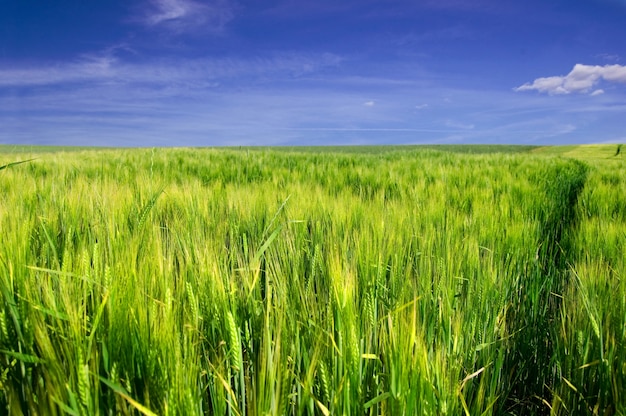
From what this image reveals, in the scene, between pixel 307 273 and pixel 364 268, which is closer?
pixel 364 268

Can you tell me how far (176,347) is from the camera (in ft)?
2.15

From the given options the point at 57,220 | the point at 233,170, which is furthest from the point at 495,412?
the point at 233,170

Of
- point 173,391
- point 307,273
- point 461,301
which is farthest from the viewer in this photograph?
point 307,273

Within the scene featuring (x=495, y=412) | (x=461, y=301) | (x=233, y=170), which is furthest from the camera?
(x=233, y=170)

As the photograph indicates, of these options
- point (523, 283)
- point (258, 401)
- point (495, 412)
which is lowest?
point (495, 412)

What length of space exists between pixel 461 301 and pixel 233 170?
3911 mm

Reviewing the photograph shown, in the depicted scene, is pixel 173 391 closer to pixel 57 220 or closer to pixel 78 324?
pixel 78 324

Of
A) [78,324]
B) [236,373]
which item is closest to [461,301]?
[236,373]

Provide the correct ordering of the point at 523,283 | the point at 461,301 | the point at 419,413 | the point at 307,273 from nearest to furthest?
the point at 419,413, the point at 461,301, the point at 307,273, the point at 523,283

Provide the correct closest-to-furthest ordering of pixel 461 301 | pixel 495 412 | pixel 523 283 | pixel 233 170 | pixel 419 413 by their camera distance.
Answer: pixel 419 413, pixel 495 412, pixel 461 301, pixel 523 283, pixel 233 170

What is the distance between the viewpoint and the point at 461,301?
1.23 meters

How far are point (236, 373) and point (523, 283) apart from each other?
124 centimetres

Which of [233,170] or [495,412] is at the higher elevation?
[233,170]

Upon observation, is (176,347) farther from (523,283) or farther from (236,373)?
(523,283)
